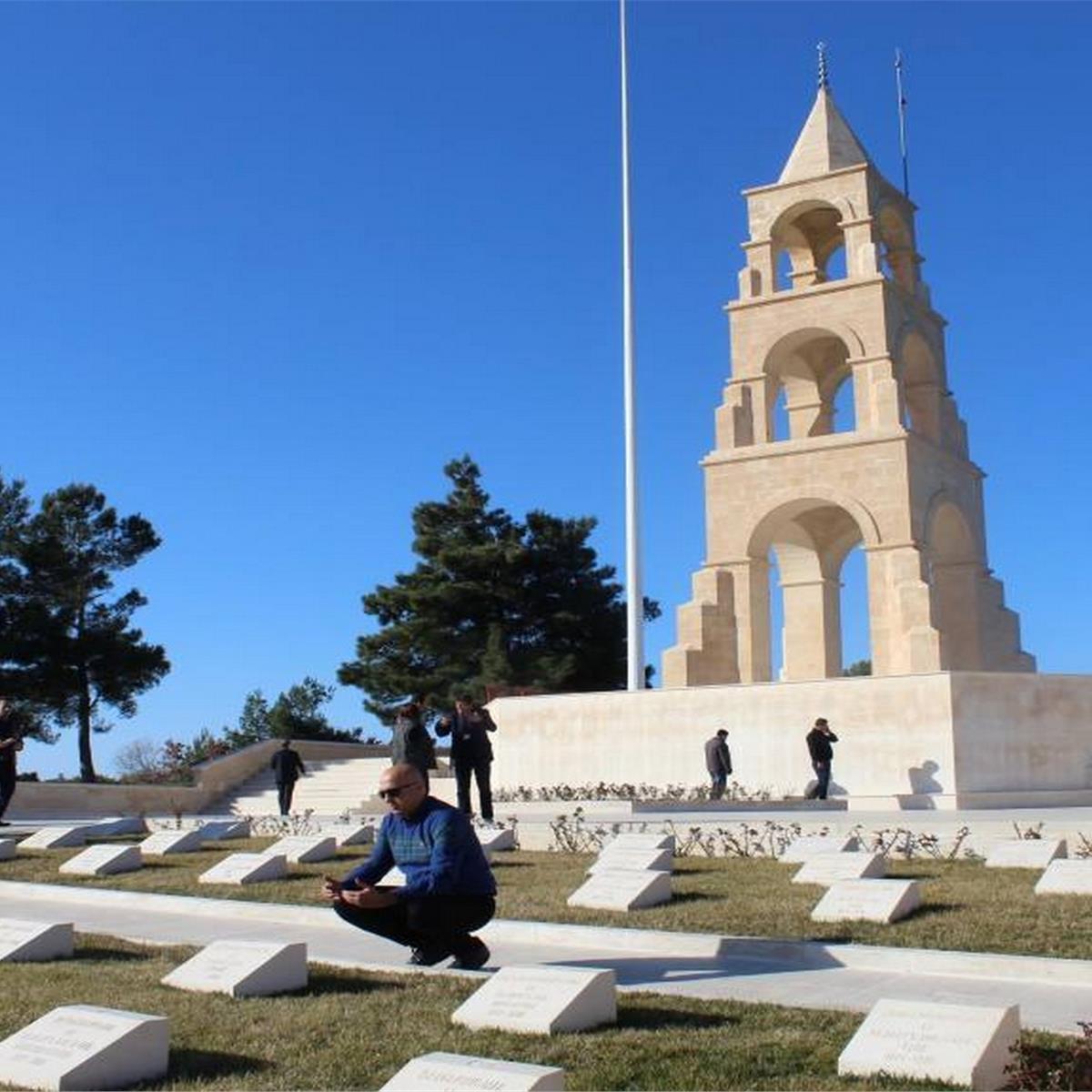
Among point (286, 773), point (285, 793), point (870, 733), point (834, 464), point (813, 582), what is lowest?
point (285, 793)

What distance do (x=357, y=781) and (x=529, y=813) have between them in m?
9.92

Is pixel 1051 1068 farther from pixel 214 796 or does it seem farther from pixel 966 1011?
pixel 214 796

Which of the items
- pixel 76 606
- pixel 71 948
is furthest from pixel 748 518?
pixel 71 948

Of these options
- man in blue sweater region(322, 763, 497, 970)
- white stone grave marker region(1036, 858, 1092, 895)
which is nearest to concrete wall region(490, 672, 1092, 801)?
white stone grave marker region(1036, 858, 1092, 895)

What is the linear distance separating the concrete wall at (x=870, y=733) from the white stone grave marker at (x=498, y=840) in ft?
30.1

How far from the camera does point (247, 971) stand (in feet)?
24.7

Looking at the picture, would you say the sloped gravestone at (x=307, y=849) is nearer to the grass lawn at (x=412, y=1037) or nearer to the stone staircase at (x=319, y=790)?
the grass lawn at (x=412, y=1037)

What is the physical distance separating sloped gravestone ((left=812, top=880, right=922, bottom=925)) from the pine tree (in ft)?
103

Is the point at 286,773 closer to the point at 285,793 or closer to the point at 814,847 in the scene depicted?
the point at 285,793

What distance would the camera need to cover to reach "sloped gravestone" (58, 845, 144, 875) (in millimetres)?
14469

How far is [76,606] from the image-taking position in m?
38.1

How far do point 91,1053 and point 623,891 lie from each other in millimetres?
5427

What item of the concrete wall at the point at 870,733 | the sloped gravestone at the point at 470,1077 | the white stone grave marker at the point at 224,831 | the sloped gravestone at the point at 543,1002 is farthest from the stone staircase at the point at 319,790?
the sloped gravestone at the point at 470,1077

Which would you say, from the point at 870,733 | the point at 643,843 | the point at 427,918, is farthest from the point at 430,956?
the point at 870,733
